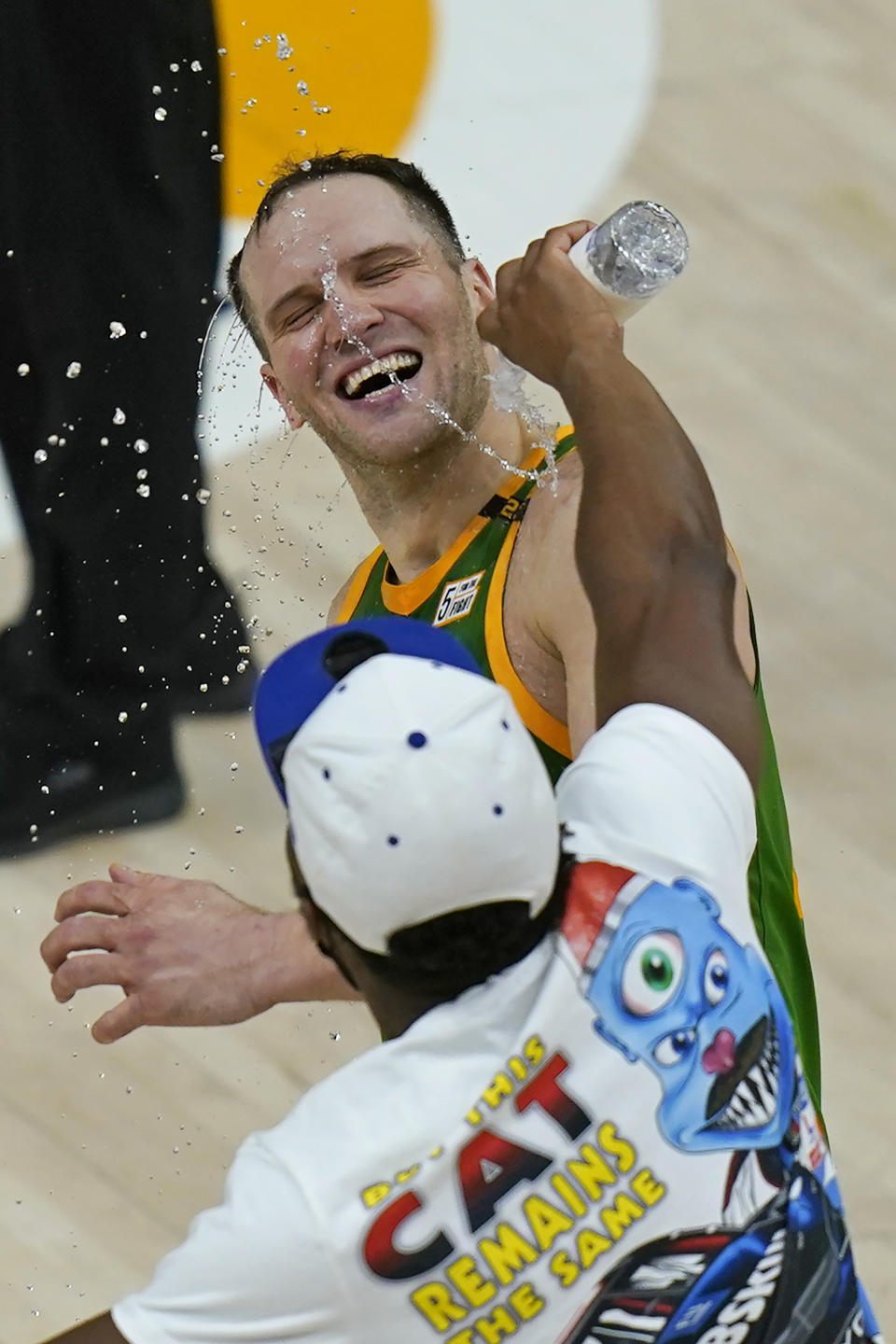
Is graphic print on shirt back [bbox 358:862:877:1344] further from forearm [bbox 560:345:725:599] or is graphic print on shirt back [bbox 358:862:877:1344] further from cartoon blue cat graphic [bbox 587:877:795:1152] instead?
forearm [bbox 560:345:725:599]

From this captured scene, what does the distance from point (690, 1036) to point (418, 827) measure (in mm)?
210

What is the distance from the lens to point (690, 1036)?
3.48 feet

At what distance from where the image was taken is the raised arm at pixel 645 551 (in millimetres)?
1231

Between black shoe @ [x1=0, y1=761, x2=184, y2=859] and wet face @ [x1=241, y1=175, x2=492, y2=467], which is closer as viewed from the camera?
wet face @ [x1=241, y1=175, x2=492, y2=467]

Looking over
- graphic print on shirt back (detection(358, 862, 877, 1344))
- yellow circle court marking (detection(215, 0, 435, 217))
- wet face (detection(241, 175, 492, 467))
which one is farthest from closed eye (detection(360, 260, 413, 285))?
yellow circle court marking (detection(215, 0, 435, 217))

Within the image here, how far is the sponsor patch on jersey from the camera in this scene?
5.89ft

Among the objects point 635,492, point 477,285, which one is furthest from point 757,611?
point 635,492

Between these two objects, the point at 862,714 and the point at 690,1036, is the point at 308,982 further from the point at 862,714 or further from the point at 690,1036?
the point at 862,714

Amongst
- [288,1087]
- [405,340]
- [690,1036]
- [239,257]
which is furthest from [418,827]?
[288,1087]

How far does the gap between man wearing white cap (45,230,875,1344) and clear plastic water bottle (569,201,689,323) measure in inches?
21.1

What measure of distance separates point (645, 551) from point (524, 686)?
1.29 ft

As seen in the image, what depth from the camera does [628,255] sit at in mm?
1549

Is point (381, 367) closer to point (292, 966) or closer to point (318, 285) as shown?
point (318, 285)

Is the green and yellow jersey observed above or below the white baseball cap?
below
